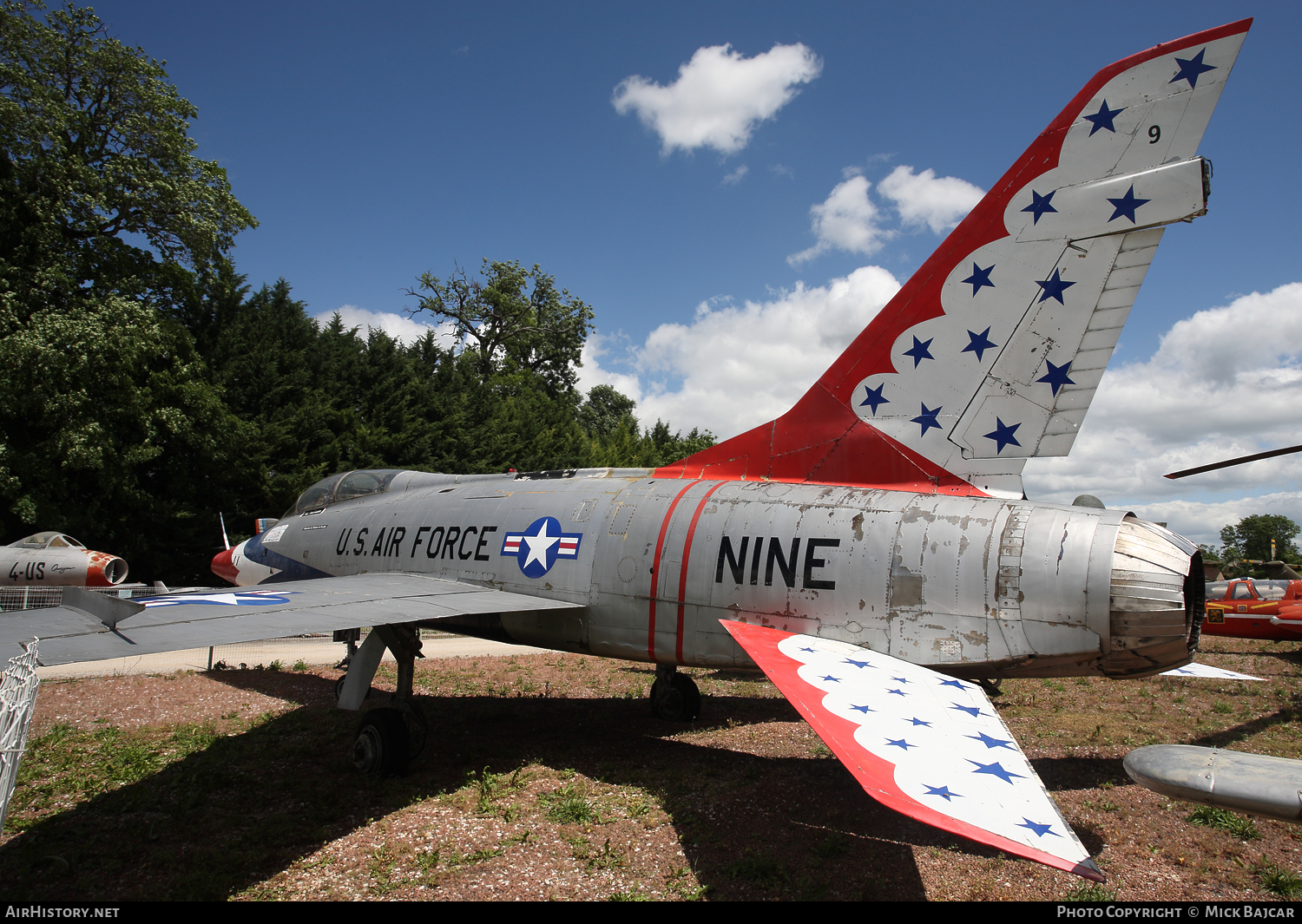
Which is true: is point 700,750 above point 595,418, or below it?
below

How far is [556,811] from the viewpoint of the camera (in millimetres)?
5660

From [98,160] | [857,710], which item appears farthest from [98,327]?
[857,710]

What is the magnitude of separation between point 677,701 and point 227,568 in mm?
7275

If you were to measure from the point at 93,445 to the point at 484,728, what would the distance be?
50.1 ft

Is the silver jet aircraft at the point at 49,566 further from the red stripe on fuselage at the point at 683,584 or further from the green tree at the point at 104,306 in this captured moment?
the red stripe on fuselage at the point at 683,584

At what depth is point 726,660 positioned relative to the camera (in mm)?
5965

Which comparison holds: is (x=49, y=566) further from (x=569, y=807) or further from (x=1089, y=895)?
(x=1089, y=895)

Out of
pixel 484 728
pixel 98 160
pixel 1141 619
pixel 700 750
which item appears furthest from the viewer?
pixel 98 160

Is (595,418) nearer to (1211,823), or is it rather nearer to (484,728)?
(484,728)

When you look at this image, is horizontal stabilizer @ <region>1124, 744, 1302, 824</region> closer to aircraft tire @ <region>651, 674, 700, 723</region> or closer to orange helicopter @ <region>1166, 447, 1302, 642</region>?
aircraft tire @ <region>651, 674, 700, 723</region>

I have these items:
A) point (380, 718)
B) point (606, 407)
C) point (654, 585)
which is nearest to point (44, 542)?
point (380, 718)

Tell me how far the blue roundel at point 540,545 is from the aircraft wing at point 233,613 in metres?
0.34

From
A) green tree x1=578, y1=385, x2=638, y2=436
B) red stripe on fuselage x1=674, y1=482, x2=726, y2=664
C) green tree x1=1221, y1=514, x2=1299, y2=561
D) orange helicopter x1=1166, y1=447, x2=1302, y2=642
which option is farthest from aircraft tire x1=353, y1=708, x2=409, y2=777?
green tree x1=1221, y1=514, x2=1299, y2=561

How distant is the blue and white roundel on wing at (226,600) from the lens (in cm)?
530
